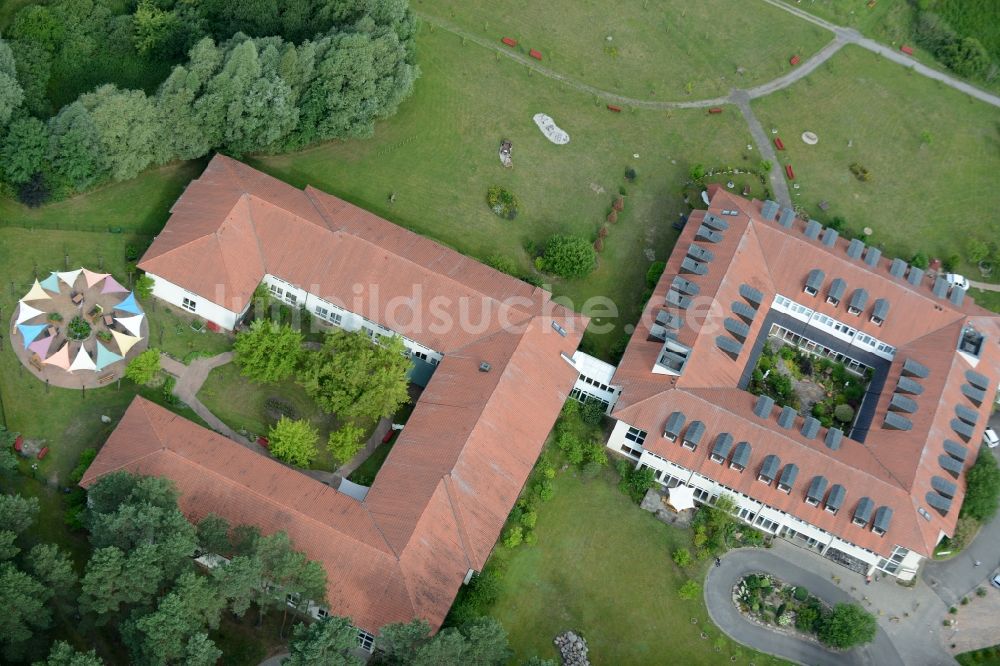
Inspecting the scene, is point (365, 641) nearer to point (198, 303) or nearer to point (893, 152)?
point (198, 303)

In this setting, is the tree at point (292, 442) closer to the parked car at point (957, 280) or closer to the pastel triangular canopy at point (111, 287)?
the pastel triangular canopy at point (111, 287)

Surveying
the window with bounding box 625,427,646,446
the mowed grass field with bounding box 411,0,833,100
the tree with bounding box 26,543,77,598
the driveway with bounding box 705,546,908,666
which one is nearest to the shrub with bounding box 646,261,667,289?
the window with bounding box 625,427,646,446

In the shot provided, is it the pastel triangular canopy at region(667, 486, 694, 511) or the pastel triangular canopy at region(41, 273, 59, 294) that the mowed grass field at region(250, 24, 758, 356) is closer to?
the pastel triangular canopy at region(667, 486, 694, 511)

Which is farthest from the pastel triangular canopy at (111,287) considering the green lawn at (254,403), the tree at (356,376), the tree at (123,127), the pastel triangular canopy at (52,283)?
the tree at (356,376)

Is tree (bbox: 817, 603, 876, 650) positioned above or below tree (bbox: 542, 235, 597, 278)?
below

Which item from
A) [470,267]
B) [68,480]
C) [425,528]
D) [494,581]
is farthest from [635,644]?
[68,480]

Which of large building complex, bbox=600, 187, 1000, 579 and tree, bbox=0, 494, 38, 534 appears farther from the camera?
large building complex, bbox=600, 187, 1000, 579
